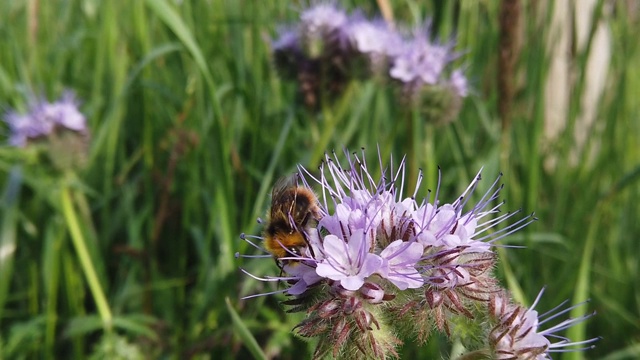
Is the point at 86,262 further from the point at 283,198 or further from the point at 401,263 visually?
the point at 401,263

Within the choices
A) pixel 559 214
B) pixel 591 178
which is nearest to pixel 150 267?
pixel 559 214

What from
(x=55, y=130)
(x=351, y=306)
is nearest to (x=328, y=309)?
(x=351, y=306)

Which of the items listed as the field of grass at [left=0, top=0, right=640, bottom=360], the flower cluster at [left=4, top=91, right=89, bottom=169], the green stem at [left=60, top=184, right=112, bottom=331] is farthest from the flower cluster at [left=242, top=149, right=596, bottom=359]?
the flower cluster at [left=4, top=91, right=89, bottom=169]

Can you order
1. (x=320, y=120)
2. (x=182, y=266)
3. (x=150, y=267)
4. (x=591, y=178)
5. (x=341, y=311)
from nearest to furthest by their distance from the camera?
A: (x=341, y=311) → (x=150, y=267) → (x=182, y=266) → (x=591, y=178) → (x=320, y=120)

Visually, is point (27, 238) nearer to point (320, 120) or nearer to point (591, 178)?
point (320, 120)

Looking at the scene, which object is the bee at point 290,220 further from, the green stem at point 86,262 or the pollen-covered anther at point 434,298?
the green stem at point 86,262

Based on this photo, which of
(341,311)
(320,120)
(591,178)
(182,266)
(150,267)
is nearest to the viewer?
(341,311)
